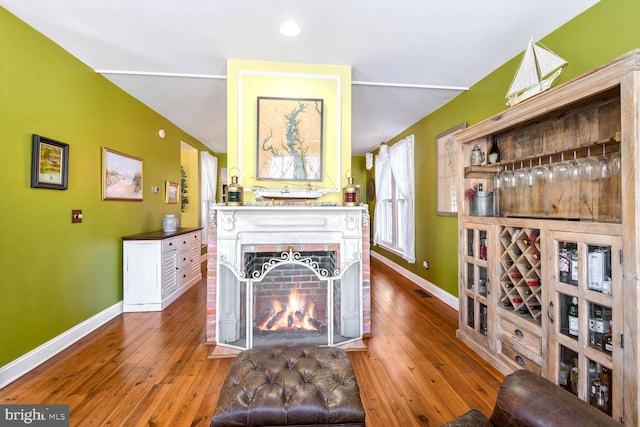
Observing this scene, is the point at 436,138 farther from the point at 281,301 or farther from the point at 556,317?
the point at 281,301

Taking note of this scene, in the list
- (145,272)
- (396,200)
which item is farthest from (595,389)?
(396,200)

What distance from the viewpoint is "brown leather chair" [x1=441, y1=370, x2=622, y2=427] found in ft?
2.96

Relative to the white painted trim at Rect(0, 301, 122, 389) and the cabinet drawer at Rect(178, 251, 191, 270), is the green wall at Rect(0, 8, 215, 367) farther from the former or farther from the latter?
the cabinet drawer at Rect(178, 251, 191, 270)

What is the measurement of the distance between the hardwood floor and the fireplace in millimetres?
317

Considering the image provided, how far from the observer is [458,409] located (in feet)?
5.59

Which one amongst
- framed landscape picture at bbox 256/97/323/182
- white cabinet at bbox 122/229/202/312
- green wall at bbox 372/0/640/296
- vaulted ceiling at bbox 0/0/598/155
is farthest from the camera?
white cabinet at bbox 122/229/202/312

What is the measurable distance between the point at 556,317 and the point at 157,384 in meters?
2.66

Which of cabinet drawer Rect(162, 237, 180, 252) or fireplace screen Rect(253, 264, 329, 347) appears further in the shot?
cabinet drawer Rect(162, 237, 180, 252)

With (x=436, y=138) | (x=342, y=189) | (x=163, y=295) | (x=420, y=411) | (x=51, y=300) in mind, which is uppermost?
(x=436, y=138)

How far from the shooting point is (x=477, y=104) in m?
3.03

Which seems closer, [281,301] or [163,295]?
[281,301]

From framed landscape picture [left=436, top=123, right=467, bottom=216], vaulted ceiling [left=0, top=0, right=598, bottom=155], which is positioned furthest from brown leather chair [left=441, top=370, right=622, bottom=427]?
framed landscape picture [left=436, top=123, right=467, bottom=216]

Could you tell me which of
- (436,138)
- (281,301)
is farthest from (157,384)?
(436,138)

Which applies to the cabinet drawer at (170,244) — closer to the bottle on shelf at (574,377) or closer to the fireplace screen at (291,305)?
the fireplace screen at (291,305)
